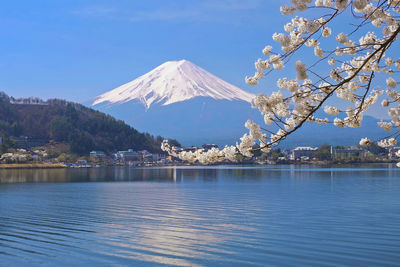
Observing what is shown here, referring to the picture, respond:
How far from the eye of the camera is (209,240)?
11023 millimetres

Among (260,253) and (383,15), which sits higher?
(383,15)

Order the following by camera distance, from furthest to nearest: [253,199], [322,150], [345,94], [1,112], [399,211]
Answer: [1,112]
[322,150]
[253,199]
[399,211]
[345,94]

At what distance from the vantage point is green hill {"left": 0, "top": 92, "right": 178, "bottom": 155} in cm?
11050

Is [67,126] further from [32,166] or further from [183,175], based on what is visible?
[183,175]

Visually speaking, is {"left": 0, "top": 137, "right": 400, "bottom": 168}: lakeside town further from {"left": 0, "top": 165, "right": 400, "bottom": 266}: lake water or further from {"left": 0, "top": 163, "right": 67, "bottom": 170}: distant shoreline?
{"left": 0, "top": 165, "right": 400, "bottom": 266}: lake water

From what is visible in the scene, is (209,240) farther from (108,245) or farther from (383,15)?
(383,15)

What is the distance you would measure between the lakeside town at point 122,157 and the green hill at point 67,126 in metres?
3.14

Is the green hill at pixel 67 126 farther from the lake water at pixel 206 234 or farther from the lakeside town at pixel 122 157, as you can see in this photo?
the lake water at pixel 206 234

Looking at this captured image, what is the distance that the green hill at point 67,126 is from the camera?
110500 mm

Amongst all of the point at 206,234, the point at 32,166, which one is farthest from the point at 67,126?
the point at 206,234

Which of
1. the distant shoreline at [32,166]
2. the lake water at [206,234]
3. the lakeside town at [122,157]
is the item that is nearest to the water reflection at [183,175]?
the lake water at [206,234]

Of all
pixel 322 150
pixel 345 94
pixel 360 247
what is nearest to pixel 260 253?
pixel 360 247

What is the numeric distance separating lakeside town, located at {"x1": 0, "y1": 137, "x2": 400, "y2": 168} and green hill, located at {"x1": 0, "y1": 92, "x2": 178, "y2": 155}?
10.3 ft

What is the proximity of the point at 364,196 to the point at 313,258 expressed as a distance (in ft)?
45.9
